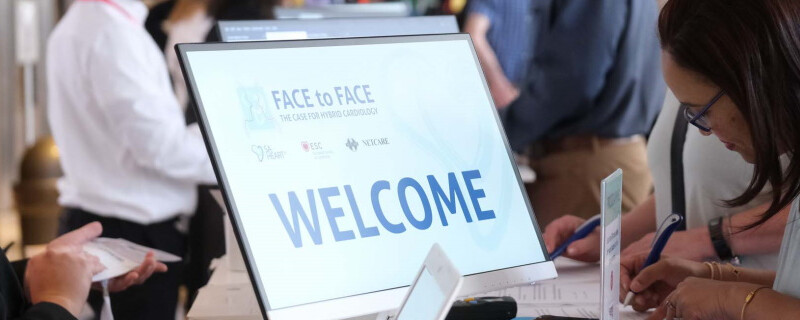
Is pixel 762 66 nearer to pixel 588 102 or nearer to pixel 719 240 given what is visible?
pixel 719 240

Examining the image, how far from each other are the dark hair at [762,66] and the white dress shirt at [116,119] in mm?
1962

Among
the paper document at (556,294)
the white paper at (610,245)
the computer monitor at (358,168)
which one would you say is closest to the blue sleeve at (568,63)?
the paper document at (556,294)

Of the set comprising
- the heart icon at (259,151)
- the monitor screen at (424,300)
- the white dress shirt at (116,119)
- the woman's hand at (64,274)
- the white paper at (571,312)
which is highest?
the white dress shirt at (116,119)

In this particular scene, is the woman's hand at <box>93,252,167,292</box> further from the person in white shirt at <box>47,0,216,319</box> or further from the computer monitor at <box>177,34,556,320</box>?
the person in white shirt at <box>47,0,216,319</box>

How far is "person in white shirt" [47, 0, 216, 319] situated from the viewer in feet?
9.55

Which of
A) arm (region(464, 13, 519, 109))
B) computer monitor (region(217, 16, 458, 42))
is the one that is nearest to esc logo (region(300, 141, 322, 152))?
computer monitor (region(217, 16, 458, 42))

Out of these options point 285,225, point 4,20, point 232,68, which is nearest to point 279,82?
point 232,68

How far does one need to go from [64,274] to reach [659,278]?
36.7 inches

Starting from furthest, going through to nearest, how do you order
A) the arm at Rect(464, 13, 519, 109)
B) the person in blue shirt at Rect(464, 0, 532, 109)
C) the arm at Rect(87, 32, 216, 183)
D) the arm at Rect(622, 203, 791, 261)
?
the person in blue shirt at Rect(464, 0, 532, 109) < the arm at Rect(464, 13, 519, 109) < the arm at Rect(87, 32, 216, 183) < the arm at Rect(622, 203, 791, 261)

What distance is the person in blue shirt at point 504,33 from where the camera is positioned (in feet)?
14.9

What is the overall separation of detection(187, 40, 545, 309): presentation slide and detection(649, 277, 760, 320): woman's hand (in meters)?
0.20

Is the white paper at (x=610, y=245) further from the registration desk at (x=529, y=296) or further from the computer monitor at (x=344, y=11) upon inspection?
the computer monitor at (x=344, y=11)

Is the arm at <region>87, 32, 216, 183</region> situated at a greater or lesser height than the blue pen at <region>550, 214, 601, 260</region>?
greater

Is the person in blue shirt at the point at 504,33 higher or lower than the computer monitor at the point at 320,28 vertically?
higher
